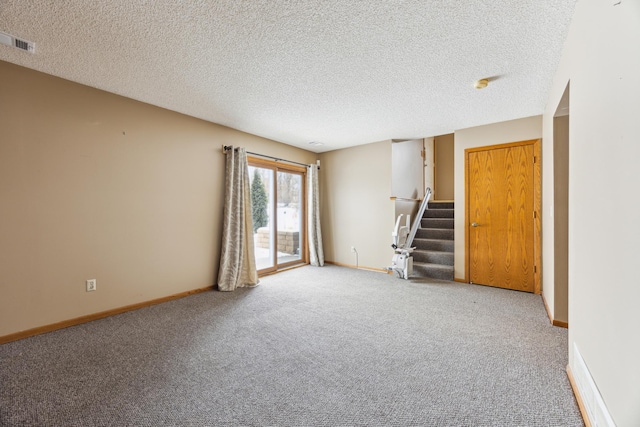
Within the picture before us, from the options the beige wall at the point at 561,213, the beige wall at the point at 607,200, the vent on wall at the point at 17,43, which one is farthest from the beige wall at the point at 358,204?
the vent on wall at the point at 17,43

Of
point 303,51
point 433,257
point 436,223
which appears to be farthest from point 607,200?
point 436,223

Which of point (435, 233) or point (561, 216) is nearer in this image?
point (561, 216)

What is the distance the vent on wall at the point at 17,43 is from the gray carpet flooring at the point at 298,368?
8.00ft

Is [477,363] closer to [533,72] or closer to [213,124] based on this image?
[533,72]

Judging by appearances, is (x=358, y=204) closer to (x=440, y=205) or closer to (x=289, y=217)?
(x=289, y=217)

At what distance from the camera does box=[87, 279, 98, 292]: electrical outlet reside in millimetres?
2809

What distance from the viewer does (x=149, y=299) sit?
10.8 feet

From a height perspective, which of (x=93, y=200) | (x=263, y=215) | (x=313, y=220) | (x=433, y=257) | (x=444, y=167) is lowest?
(x=433, y=257)

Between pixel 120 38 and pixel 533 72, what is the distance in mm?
3548

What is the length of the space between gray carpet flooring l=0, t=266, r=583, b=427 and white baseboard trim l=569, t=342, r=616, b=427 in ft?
0.35

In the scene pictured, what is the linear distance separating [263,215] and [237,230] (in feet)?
2.75

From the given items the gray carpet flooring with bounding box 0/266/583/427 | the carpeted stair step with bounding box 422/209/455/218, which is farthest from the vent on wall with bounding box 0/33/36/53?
the carpeted stair step with bounding box 422/209/455/218

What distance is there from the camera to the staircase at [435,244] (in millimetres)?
4508

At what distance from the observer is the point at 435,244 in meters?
4.97
